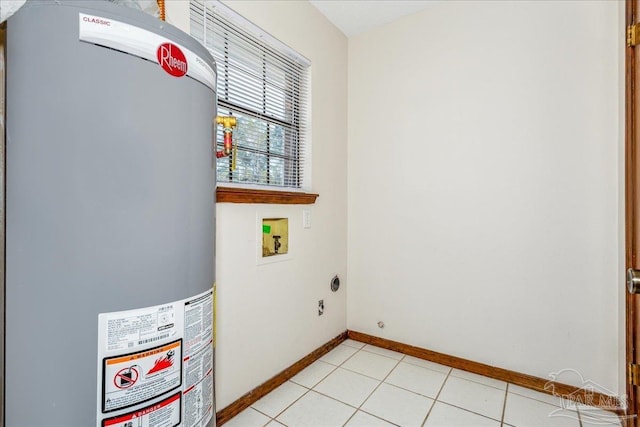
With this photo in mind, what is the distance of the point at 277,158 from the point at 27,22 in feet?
4.96

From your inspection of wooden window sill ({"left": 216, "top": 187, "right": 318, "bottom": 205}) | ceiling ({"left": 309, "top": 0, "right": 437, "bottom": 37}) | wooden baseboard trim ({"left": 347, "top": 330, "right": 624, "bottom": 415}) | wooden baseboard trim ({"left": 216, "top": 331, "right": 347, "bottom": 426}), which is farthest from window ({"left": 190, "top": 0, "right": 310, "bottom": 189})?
wooden baseboard trim ({"left": 347, "top": 330, "right": 624, "bottom": 415})

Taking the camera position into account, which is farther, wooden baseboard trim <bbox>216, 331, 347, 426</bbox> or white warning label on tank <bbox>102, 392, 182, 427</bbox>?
wooden baseboard trim <bbox>216, 331, 347, 426</bbox>

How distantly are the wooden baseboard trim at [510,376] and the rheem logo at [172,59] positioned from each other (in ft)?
7.68

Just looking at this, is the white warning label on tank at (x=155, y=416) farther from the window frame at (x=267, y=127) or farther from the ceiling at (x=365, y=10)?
the ceiling at (x=365, y=10)

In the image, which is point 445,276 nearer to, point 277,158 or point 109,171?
point 277,158

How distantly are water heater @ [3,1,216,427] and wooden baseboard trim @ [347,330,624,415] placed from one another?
6.61 ft

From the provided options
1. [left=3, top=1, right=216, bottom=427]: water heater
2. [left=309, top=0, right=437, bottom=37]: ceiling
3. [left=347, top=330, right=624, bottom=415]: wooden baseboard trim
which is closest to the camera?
[left=3, top=1, right=216, bottom=427]: water heater

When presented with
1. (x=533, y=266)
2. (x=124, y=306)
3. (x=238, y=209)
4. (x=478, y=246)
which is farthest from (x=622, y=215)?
(x=124, y=306)

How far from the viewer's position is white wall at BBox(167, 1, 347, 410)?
1.65 m

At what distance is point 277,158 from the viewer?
82.4 inches

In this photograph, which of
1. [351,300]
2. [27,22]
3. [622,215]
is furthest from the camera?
[351,300]

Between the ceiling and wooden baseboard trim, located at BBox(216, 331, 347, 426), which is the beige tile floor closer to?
wooden baseboard trim, located at BBox(216, 331, 347, 426)

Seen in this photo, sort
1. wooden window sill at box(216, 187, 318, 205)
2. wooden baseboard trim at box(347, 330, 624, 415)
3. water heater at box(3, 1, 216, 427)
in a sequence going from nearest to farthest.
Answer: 1. water heater at box(3, 1, 216, 427)
2. wooden window sill at box(216, 187, 318, 205)
3. wooden baseboard trim at box(347, 330, 624, 415)

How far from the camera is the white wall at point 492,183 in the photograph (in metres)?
1.76
